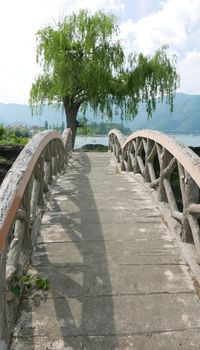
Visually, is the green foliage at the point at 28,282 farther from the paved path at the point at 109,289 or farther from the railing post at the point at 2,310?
the railing post at the point at 2,310

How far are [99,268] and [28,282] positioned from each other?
0.62m

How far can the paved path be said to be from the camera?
228 centimetres

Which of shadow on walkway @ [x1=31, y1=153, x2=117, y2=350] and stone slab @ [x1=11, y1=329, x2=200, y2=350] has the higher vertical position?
shadow on walkway @ [x1=31, y1=153, x2=117, y2=350]

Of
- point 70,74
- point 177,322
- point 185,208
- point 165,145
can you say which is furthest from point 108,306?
point 70,74

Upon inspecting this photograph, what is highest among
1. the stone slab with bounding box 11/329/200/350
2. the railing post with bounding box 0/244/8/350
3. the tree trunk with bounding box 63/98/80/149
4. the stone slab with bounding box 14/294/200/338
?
the tree trunk with bounding box 63/98/80/149

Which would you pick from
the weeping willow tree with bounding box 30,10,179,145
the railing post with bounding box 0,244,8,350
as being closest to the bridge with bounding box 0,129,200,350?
the railing post with bounding box 0,244,8,350

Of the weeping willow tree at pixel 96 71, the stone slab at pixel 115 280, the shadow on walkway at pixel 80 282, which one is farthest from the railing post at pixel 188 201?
the weeping willow tree at pixel 96 71

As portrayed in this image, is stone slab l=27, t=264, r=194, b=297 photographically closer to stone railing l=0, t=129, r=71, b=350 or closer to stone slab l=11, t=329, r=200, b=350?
stone railing l=0, t=129, r=71, b=350

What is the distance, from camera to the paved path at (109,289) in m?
2.28

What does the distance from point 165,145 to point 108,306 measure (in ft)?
7.90

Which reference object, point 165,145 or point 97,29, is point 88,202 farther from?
point 97,29

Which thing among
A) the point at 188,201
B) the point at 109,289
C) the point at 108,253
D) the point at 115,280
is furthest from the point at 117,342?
the point at 188,201

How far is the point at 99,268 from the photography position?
3.07 meters

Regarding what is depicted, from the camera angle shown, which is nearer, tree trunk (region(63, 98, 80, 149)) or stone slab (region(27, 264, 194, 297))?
stone slab (region(27, 264, 194, 297))
